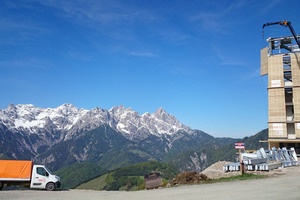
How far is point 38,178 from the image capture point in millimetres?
31625

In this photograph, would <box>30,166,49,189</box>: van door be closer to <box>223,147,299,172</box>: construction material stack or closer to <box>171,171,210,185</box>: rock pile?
<box>171,171,210,185</box>: rock pile

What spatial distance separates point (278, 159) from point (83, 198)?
36625mm

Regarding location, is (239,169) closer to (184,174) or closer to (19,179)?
(184,174)

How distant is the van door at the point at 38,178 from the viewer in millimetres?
31470

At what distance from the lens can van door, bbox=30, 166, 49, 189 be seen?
31.5 metres

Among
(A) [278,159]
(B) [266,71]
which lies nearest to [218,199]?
(A) [278,159]

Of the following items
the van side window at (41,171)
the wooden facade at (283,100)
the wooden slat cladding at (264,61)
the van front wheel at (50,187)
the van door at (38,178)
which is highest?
the wooden slat cladding at (264,61)

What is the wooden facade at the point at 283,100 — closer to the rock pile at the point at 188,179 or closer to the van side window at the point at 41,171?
the rock pile at the point at 188,179

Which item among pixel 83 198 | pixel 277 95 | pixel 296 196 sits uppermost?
pixel 277 95

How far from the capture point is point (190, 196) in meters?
22.7

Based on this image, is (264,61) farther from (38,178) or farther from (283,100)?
(38,178)

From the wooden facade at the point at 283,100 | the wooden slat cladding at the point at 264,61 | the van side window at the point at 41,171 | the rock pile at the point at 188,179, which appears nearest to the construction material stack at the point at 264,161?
the rock pile at the point at 188,179

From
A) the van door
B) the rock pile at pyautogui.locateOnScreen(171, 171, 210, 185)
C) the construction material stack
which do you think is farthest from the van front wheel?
the construction material stack

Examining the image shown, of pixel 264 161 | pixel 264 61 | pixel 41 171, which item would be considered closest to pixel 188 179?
pixel 264 161
